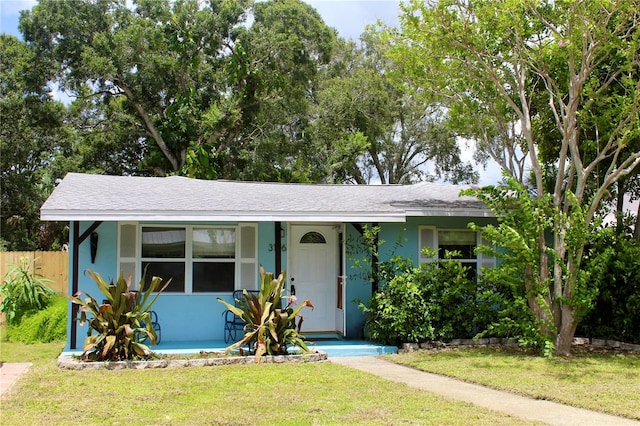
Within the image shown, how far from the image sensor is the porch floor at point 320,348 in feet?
36.6

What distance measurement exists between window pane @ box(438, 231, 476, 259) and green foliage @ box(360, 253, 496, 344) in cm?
107

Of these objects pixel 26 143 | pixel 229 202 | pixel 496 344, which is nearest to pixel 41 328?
pixel 229 202

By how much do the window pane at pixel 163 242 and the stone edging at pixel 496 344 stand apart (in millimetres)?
4450

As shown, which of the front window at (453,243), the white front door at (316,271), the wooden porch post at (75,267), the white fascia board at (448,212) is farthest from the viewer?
the front window at (453,243)

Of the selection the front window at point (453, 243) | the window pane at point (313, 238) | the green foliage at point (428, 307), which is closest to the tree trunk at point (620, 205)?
the front window at point (453, 243)

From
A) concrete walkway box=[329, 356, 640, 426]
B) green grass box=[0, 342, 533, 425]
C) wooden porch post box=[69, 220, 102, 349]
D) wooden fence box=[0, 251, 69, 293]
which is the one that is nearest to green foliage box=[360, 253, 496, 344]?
concrete walkway box=[329, 356, 640, 426]

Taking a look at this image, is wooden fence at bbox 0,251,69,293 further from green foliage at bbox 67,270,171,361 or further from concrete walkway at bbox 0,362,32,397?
green foliage at bbox 67,270,171,361

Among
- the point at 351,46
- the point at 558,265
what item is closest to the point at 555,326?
the point at 558,265

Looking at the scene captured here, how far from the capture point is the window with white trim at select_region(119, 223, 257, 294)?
12.3m

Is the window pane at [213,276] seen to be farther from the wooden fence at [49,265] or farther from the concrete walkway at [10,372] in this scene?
the wooden fence at [49,265]

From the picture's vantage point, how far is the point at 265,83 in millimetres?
27141

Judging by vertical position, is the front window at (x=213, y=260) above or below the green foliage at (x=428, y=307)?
above

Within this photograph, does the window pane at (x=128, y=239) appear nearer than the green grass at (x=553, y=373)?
No

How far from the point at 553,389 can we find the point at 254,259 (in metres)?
6.15
